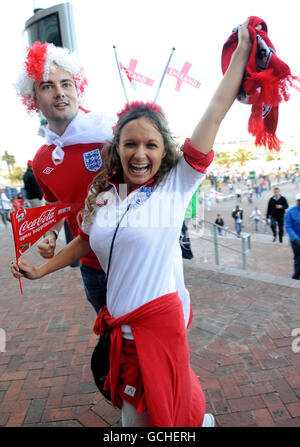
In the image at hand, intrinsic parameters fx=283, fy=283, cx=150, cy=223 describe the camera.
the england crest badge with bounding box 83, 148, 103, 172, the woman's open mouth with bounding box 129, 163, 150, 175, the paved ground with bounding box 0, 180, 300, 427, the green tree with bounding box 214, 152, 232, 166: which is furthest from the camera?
the green tree with bounding box 214, 152, 232, 166

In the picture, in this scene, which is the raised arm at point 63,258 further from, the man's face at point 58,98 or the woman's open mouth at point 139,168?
the man's face at point 58,98

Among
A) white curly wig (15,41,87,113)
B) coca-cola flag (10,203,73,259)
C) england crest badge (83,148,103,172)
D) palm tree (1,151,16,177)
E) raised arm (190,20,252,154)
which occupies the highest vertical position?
palm tree (1,151,16,177)

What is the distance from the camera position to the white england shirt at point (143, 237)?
1243 mm

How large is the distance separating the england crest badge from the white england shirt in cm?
45

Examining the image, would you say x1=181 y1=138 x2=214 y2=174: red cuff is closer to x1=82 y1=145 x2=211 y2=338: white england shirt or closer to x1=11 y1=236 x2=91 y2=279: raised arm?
x1=82 y1=145 x2=211 y2=338: white england shirt

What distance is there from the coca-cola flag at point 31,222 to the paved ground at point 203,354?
5.06 ft

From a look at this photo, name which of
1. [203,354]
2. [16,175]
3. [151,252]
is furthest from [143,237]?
[16,175]

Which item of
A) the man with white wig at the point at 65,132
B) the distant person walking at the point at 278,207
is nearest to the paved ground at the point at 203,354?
the man with white wig at the point at 65,132

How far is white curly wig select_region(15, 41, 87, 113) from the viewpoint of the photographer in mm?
1715

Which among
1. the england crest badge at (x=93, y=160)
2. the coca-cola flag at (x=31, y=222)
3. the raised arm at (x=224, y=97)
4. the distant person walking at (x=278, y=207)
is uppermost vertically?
the raised arm at (x=224, y=97)

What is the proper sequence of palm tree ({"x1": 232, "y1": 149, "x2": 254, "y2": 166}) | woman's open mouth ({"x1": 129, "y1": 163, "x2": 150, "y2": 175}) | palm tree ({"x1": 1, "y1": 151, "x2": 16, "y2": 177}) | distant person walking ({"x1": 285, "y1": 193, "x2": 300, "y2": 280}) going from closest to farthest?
woman's open mouth ({"x1": 129, "y1": 163, "x2": 150, "y2": 175}) → distant person walking ({"x1": 285, "y1": 193, "x2": 300, "y2": 280}) → palm tree ({"x1": 232, "y1": 149, "x2": 254, "y2": 166}) → palm tree ({"x1": 1, "y1": 151, "x2": 16, "y2": 177})

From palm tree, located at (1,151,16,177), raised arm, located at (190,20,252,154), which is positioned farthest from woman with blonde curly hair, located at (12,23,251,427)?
palm tree, located at (1,151,16,177)

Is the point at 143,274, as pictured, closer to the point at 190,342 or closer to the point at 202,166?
the point at 202,166
